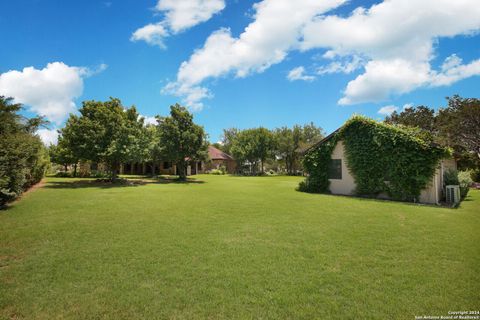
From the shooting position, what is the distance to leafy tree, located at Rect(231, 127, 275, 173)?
48469mm

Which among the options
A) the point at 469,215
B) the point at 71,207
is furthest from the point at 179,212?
the point at 469,215

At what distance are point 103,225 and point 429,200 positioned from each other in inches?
607

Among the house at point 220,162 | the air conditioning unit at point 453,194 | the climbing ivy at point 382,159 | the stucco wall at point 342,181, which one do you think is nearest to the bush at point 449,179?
the air conditioning unit at point 453,194

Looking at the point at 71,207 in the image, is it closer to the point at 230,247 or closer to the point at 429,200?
the point at 230,247

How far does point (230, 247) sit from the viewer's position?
5.96 metres

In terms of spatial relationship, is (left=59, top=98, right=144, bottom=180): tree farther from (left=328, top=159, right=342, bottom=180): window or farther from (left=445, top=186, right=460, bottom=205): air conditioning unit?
(left=445, top=186, right=460, bottom=205): air conditioning unit

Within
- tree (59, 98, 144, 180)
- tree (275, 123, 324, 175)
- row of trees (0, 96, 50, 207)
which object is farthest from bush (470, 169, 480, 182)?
row of trees (0, 96, 50, 207)

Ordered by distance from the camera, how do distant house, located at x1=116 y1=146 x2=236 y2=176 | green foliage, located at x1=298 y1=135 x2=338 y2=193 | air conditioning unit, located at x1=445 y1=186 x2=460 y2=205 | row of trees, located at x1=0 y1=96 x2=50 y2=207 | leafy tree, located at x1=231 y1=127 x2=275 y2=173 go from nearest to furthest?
row of trees, located at x1=0 y1=96 x2=50 y2=207
air conditioning unit, located at x1=445 y1=186 x2=460 y2=205
green foliage, located at x1=298 y1=135 x2=338 y2=193
distant house, located at x1=116 y1=146 x2=236 y2=176
leafy tree, located at x1=231 y1=127 x2=275 y2=173

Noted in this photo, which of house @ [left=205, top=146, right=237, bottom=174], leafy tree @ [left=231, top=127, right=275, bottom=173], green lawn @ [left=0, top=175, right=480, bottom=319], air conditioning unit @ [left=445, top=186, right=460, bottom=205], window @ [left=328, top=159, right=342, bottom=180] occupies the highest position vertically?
leafy tree @ [left=231, top=127, right=275, bottom=173]

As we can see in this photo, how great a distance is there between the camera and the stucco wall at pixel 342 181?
16.7m

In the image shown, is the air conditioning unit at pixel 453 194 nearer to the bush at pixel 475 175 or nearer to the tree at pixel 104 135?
the bush at pixel 475 175

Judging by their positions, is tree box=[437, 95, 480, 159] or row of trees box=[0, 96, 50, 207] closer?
row of trees box=[0, 96, 50, 207]

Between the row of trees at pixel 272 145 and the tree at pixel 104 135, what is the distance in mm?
27290

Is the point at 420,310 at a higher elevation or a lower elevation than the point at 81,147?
lower
